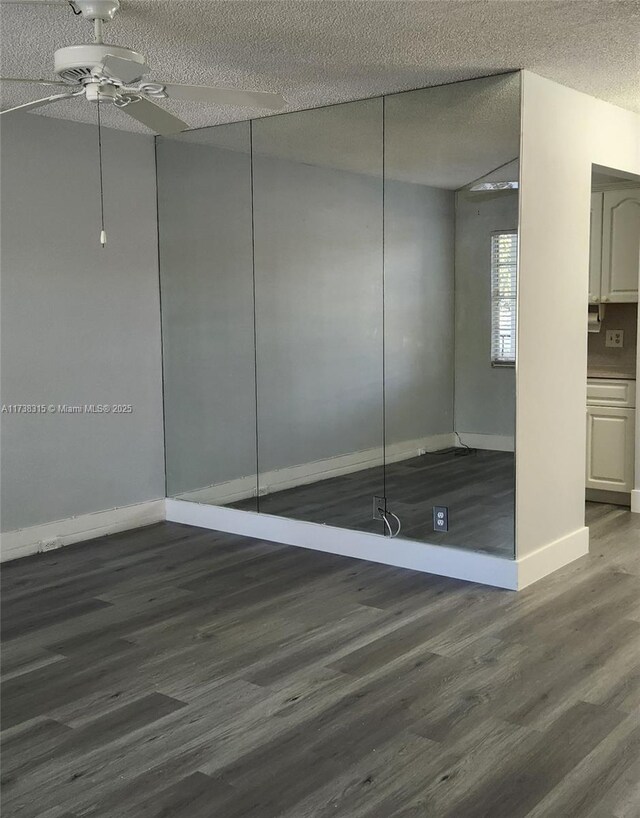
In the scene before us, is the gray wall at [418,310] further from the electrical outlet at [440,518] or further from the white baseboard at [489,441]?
the electrical outlet at [440,518]

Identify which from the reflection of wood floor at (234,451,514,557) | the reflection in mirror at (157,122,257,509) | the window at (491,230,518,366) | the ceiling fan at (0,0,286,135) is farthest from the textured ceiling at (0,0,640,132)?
the reflection of wood floor at (234,451,514,557)

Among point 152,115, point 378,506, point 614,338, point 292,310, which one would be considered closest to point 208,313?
point 292,310

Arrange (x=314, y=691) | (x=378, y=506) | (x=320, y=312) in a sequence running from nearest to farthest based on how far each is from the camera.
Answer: (x=314, y=691) → (x=378, y=506) → (x=320, y=312)

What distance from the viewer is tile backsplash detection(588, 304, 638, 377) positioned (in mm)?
5973

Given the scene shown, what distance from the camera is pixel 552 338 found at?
424 centimetres

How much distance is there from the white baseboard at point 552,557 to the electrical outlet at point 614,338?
74.6 inches

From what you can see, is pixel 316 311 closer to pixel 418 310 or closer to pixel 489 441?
pixel 418 310

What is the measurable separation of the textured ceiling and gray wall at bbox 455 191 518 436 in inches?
24.7

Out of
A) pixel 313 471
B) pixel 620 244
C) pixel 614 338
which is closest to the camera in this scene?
pixel 313 471

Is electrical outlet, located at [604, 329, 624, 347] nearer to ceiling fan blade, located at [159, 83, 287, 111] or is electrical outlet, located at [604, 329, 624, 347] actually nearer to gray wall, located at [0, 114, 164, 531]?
gray wall, located at [0, 114, 164, 531]

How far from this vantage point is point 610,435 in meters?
5.72

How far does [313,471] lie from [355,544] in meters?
0.51

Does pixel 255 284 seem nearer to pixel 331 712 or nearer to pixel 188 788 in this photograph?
pixel 331 712

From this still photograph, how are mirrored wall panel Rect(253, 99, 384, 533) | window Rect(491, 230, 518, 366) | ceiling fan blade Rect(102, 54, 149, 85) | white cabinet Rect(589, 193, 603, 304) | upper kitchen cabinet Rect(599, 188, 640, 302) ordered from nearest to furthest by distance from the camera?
ceiling fan blade Rect(102, 54, 149, 85), window Rect(491, 230, 518, 366), mirrored wall panel Rect(253, 99, 384, 533), upper kitchen cabinet Rect(599, 188, 640, 302), white cabinet Rect(589, 193, 603, 304)
